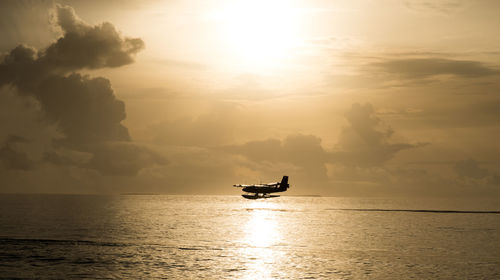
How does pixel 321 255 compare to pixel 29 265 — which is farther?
pixel 321 255

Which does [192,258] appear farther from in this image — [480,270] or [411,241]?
[411,241]

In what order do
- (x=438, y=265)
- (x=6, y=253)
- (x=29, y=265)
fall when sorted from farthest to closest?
(x=6, y=253) < (x=438, y=265) < (x=29, y=265)

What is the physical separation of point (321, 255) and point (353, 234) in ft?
154

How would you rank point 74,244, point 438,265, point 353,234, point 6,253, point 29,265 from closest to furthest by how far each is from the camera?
point 29,265, point 438,265, point 6,253, point 74,244, point 353,234

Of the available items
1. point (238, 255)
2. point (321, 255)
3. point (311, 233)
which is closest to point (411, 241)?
point (311, 233)

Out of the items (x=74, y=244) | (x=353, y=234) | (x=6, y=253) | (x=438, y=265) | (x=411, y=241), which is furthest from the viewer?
(x=353, y=234)

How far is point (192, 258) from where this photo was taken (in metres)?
81.4

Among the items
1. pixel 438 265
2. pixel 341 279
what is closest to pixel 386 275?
pixel 341 279

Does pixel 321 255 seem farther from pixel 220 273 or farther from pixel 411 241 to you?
pixel 411 241

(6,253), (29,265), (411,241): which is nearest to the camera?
(29,265)

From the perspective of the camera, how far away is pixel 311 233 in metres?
133

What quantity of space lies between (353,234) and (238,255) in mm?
53684

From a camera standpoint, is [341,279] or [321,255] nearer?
[341,279]

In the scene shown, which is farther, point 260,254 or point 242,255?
point 260,254
